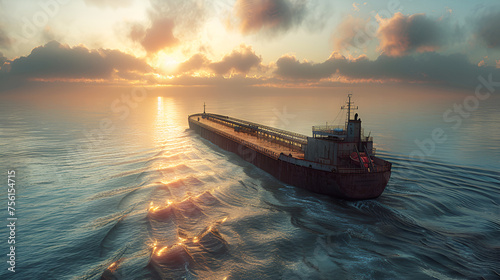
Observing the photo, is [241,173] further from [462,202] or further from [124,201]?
[462,202]

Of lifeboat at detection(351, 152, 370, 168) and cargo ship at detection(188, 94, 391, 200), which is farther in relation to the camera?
lifeboat at detection(351, 152, 370, 168)

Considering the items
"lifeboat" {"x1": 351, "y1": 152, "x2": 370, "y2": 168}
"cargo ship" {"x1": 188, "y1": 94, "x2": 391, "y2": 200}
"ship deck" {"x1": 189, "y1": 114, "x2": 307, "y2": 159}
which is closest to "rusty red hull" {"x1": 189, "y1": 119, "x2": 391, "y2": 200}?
"cargo ship" {"x1": 188, "y1": 94, "x2": 391, "y2": 200}

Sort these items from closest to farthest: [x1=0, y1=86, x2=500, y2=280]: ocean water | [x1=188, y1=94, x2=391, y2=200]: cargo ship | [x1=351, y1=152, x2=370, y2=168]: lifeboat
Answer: [x1=0, y1=86, x2=500, y2=280]: ocean water < [x1=188, y1=94, x2=391, y2=200]: cargo ship < [x1=351, y1=152, x2=370, y2=168]: lifeboat

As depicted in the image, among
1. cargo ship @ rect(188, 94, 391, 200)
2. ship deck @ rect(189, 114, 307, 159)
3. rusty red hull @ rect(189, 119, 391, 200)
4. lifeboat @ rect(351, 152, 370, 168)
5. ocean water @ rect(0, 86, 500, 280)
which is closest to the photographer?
ocean water @ rect(0, 86, 500, 280)

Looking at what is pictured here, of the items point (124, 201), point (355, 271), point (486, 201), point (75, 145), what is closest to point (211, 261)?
point (355, 271)

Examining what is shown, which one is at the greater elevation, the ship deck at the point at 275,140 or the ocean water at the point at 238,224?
the ship deck at the point at 275,140

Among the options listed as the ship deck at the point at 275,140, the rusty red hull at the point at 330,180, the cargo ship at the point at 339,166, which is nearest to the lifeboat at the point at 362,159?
the cargo ship at the point at 339,166

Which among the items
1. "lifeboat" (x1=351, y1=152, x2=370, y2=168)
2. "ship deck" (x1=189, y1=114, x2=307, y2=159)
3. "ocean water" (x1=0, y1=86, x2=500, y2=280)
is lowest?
"ocean water" (x1=0, y1=86, x2=500, y2=280)

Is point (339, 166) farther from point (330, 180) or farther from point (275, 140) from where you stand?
point (275, 140)

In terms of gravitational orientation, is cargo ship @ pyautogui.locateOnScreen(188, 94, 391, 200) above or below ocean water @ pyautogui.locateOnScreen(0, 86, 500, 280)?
above

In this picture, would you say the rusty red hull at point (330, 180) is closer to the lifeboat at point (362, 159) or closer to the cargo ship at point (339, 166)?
the cargo ship at point (339, 166)

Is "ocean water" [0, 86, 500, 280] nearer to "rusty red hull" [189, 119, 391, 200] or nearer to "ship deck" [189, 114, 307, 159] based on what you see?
"rusty red hull" [189, 119, 391, 200]

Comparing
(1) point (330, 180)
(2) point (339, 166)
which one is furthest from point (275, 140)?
(1) point (330, 180)
